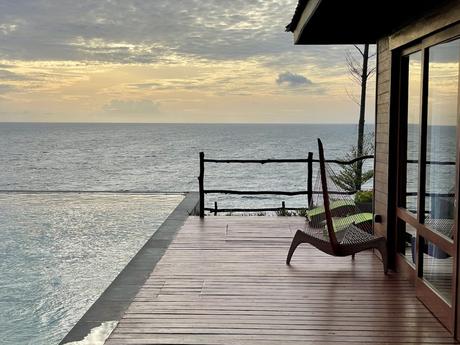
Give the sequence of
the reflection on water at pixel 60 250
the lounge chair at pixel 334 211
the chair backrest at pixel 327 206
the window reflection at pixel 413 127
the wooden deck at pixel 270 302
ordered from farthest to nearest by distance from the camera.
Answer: the lounge chair at pixel 334 211, the chair backrest at pixel 327 206, the reflection on water at pixel 60 250, the window reflection at pixel 413 127, the wooden deck at pixel 270 302

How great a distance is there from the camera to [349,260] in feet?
19.6

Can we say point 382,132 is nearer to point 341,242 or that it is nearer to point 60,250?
point 341,242

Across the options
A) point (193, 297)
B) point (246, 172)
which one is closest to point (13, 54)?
point (246, 172)

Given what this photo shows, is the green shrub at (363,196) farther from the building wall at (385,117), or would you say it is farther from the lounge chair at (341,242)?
the lounge chair at (341,242)

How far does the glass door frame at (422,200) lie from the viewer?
3.77 m

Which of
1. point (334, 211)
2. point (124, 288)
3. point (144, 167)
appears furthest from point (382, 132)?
point (144, 167)

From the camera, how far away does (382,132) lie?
19.3 ft

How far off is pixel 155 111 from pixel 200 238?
130ft

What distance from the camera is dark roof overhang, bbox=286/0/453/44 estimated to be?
14.7 feet

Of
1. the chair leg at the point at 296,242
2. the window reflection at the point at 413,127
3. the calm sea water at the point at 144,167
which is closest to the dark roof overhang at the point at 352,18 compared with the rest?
the window reflection at the point at 413,127

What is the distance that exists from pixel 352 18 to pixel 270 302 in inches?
105

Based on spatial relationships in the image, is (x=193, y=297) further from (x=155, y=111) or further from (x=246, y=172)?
(x=155, y=111)

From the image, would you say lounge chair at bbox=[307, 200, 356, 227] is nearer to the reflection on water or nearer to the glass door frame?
the glass door frame

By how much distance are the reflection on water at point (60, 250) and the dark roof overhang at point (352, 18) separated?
3405mm
